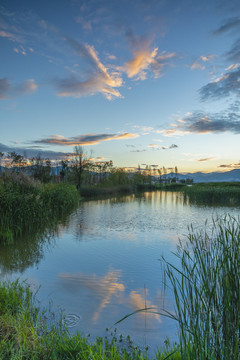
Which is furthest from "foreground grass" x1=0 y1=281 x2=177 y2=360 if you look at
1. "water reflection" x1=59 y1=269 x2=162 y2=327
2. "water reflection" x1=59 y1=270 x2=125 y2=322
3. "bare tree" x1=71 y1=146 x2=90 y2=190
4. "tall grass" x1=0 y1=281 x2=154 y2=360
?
"bare tree" x1=71 y1=146 x2=90 y2=190

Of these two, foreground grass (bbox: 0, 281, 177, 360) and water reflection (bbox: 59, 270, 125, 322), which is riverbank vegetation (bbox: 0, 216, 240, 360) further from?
water reflection (bbox: 59, 270, 125, 322)

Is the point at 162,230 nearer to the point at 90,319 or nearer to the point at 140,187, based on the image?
the point at 90,319

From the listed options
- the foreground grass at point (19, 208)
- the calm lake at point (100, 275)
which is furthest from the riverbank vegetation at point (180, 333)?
the foreground grass at point (19, 208)

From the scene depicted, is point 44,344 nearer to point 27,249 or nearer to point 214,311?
point 214,311

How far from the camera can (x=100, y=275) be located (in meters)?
5.80

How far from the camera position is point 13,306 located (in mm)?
3551

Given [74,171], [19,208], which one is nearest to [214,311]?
[19,208]

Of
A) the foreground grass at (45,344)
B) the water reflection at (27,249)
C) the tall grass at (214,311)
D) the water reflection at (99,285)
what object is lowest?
the water reflection at (99,285)

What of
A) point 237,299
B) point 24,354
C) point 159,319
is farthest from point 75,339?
point 237,299

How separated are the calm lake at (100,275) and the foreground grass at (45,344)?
40cm

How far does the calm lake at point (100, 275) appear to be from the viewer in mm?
3678

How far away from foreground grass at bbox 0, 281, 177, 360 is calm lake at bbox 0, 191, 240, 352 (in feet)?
1.32

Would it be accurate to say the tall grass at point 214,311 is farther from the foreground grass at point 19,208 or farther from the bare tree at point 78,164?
the bare tree at point 78,164

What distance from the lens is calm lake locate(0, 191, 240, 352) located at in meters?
3.68
